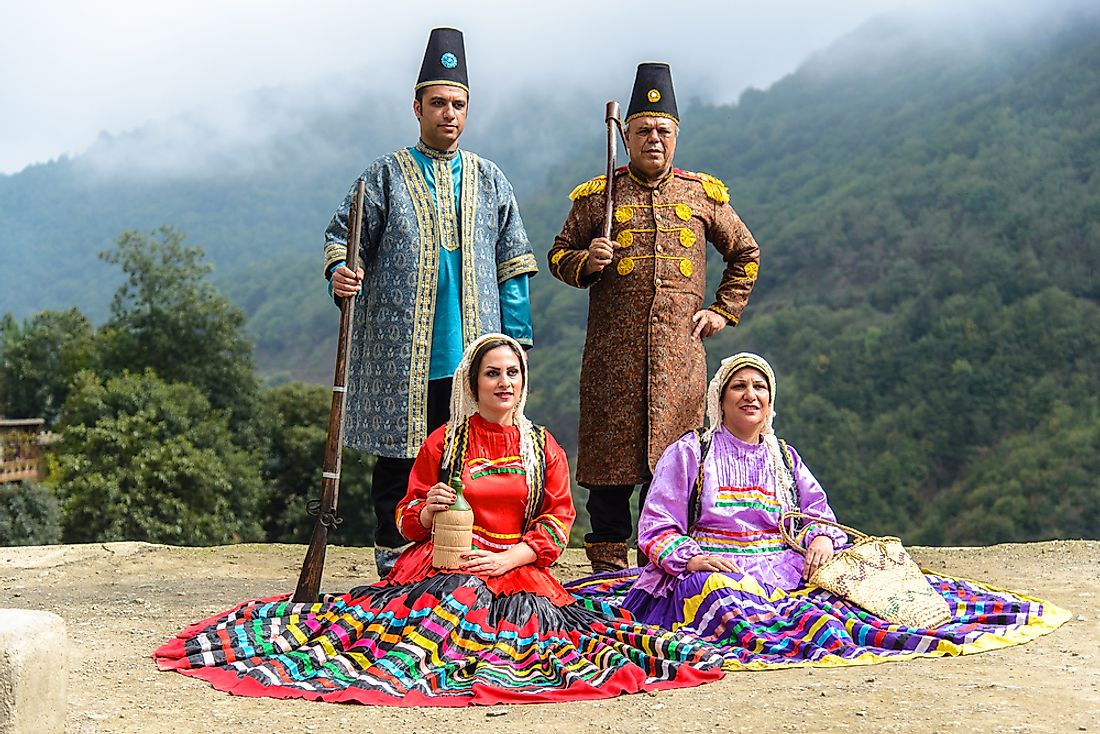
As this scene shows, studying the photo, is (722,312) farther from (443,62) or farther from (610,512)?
(443,62)

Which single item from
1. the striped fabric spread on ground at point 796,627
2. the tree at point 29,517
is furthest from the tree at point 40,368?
the striped fabric spread on ground at point 796,627

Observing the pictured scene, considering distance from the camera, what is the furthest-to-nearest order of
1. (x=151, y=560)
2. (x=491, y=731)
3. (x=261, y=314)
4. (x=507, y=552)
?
(x=261, y=314) < (x=151, y=560) < (x=507, y=552) < (x=491, y=731)

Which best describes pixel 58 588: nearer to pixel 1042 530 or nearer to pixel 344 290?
pixel 344 290

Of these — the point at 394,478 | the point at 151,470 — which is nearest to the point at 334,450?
the point at 394,478

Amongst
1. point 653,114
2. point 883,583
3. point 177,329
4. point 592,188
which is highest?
point 177,329

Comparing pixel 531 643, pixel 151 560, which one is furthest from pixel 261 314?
pixel 531 643

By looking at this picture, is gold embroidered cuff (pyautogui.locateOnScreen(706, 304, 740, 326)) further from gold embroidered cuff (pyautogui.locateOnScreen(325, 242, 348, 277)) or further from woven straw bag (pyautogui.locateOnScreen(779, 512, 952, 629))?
gold embroidered cuff (pyautogui.locateOnScreen(325, 242, 348, 277))

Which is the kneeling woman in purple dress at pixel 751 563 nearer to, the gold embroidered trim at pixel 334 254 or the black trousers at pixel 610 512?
the black trousers at pixel 610 512

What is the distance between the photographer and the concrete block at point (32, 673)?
3125 mm

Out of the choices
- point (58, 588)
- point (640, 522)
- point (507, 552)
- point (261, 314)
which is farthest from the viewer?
point (261, 314)

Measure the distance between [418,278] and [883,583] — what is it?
232cm

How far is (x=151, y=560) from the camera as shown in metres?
7.39

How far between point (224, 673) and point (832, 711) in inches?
79.6

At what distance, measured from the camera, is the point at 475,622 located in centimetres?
437
